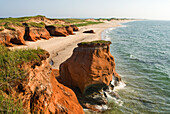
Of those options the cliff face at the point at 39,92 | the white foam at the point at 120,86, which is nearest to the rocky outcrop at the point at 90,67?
the white foam at the point at 120,86

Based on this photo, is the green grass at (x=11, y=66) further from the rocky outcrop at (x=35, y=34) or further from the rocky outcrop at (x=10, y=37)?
the rocky outcrop at (x=35, y=34)

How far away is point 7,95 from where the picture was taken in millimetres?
3602

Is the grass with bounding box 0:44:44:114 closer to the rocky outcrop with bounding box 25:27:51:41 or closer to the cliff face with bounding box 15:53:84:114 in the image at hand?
the cliff face with bounding box 15:53:84:114

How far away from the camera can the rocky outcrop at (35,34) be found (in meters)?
26.4

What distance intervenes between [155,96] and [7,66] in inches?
420

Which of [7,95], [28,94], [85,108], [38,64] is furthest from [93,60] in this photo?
[7,95]

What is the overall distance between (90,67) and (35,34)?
22.9m

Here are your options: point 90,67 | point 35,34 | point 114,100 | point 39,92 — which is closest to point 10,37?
point 35,34

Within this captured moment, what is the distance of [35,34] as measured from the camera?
27.9m

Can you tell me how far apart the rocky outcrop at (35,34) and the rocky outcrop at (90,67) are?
19.9 m

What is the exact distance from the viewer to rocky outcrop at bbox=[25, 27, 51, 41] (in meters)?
26.4

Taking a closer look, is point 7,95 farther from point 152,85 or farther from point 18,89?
point 152,85

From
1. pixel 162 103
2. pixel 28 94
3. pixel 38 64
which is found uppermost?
pixel 38 64

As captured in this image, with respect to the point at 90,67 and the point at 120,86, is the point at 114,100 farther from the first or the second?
the point at 90,67
